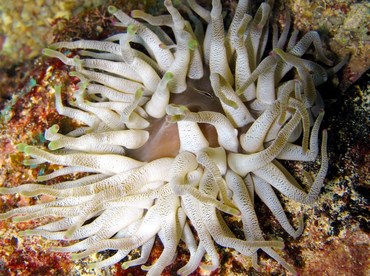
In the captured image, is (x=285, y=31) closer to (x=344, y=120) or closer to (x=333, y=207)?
(x=344, y=120)

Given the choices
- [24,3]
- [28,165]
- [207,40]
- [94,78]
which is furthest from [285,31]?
[24,3]

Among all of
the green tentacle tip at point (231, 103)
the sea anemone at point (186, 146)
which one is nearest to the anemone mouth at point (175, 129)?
the sea anemone at point (186, 146)

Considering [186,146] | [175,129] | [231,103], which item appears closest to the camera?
[231,103]

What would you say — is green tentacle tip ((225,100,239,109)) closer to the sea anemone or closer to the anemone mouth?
the sea anemone

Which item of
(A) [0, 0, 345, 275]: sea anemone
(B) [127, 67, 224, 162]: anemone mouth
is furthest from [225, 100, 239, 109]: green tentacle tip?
(B) [127, 67, 224, 162]: anemone mouth

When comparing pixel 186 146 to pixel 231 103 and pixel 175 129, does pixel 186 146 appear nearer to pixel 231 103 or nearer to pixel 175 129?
pixel 175 129

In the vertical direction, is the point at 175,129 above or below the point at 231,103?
below

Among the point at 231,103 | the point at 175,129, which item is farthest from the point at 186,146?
the point at 231,103

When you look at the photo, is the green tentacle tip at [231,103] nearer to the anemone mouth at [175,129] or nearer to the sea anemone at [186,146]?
the sea anemone at [186,146]
